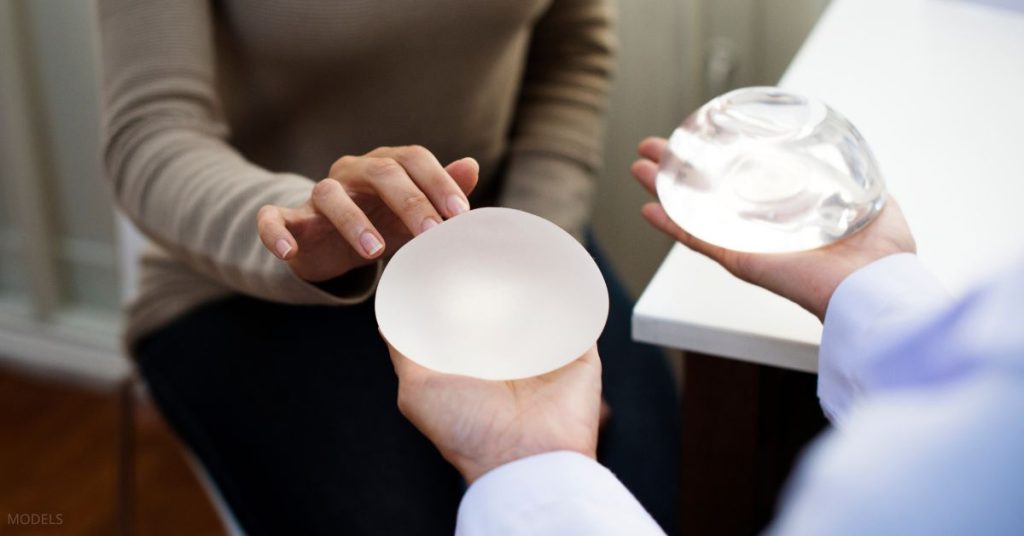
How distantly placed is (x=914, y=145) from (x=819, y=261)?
0.44 ft

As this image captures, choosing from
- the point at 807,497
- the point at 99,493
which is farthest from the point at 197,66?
the point at 99,493

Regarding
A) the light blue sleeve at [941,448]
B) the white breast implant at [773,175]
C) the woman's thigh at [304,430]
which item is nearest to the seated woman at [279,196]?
the woman's thigh at [304,430]

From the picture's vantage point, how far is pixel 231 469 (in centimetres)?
58

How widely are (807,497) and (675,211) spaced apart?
238 millimetres

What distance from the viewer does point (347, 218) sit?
1.25 ft

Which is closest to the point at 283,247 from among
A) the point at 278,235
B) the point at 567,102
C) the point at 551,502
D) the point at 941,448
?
the point at 278,235

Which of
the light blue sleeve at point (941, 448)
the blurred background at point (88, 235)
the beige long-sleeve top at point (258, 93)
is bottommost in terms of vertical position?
the blurred background at point (88, 235)

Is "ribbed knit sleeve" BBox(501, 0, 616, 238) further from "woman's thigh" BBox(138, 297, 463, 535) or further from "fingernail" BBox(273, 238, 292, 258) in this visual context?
"fingernail" BBox(273, 238, 292, 258)

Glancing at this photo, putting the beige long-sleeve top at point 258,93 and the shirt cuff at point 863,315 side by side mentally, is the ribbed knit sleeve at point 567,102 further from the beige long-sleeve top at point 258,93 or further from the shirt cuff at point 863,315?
the shirt cuff at point 863,315

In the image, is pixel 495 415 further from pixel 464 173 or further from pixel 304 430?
pixel 304 430

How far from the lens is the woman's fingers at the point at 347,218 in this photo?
1.23 ft

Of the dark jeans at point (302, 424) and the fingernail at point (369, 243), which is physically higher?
the fingernail at point (369, 243)

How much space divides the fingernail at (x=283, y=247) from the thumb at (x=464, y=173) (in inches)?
2.6

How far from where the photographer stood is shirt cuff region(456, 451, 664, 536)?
316 millimetres
